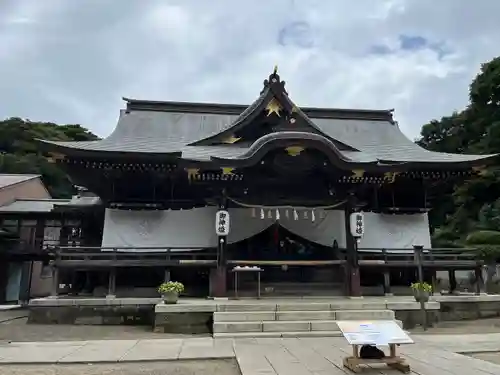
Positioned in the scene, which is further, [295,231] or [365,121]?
[365,121]

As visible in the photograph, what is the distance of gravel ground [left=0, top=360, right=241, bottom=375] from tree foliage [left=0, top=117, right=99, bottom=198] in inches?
1257

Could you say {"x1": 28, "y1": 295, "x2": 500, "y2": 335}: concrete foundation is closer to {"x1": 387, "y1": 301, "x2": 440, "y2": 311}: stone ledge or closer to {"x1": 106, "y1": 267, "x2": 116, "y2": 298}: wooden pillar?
{"x1": 387, "y1": 301, "x2": 440, "y2": 311}: stone ledge

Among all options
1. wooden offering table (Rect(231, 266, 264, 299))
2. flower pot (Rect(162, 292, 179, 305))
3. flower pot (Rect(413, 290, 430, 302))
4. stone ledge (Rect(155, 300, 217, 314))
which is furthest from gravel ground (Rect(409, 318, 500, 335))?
flower pot (Rect(162, 292, 179, 305))

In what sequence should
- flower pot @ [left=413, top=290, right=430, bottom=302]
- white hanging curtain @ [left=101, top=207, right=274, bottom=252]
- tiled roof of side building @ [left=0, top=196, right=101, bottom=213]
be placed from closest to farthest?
1. flower pot @ [left=413, top=290, right=430, bottom=302]
2. white hanging curtain @ [left=101, top=207, right=274, bottom=252]
3. tiled roof of side building @ [left=0, top=196, right=101, bottom=213]

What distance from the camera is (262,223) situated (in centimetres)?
1239

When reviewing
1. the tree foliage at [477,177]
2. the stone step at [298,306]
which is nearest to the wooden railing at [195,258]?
the stone step at [298,306]

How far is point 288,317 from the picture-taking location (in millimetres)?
8922

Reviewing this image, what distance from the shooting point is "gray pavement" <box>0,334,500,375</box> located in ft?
17.7

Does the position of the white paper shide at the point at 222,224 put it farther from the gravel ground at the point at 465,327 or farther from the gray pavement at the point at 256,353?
the gravel ground at the point at 465,327

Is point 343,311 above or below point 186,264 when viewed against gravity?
below

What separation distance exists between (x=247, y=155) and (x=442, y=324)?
6.70 metres

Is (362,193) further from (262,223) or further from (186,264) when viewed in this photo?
(186,264)

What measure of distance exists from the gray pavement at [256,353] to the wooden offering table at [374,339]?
0.80 ft

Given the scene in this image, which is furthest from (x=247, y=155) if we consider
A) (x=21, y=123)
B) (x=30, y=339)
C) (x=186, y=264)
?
(x=21, y=123)
